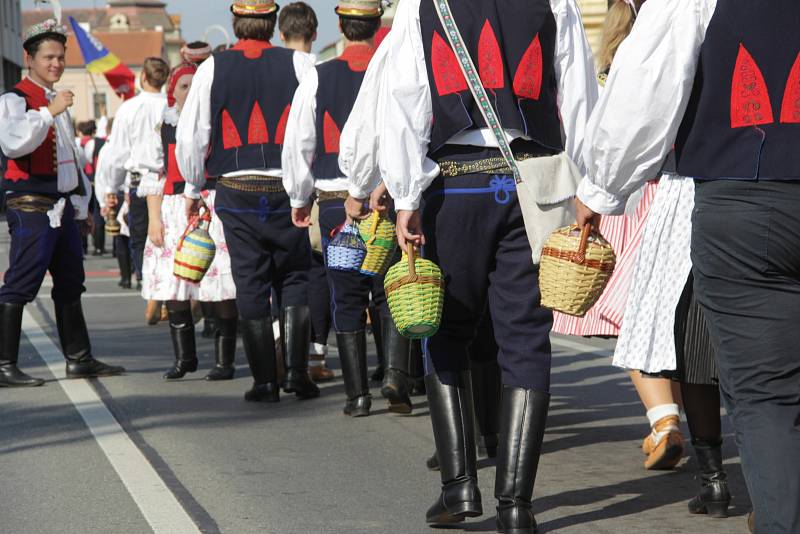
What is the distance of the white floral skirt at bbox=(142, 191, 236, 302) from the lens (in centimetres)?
901

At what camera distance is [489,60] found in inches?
184

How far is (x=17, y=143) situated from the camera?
8.19 m

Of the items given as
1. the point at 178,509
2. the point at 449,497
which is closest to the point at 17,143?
the point at 178,509

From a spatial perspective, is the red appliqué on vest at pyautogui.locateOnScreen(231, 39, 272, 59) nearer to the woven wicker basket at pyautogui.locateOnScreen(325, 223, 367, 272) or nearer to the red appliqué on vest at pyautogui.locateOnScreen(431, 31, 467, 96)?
the woven wicker basket at pyautogui.locateOnScreen(325, 223, 367, 272)

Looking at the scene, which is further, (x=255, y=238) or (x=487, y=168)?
(x=255, y=238)

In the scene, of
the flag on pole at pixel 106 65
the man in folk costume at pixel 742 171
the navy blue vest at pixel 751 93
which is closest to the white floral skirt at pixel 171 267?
the man in folk costume at pixel 742 171

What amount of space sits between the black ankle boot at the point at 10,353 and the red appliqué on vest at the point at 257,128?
1.95 metres

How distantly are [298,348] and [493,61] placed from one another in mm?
3470

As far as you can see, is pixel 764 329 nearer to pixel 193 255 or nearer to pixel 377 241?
pixel 377 241

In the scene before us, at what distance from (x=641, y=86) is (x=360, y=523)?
2063 millimetres

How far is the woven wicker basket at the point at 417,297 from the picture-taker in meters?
4.60

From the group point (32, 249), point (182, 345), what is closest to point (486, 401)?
point (182, 345)

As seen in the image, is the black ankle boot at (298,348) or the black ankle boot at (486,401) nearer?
the black ankle boot at (486,401)

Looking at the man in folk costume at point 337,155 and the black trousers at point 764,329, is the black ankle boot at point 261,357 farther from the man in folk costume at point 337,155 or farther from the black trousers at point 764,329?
the black trousers at point 764,329
